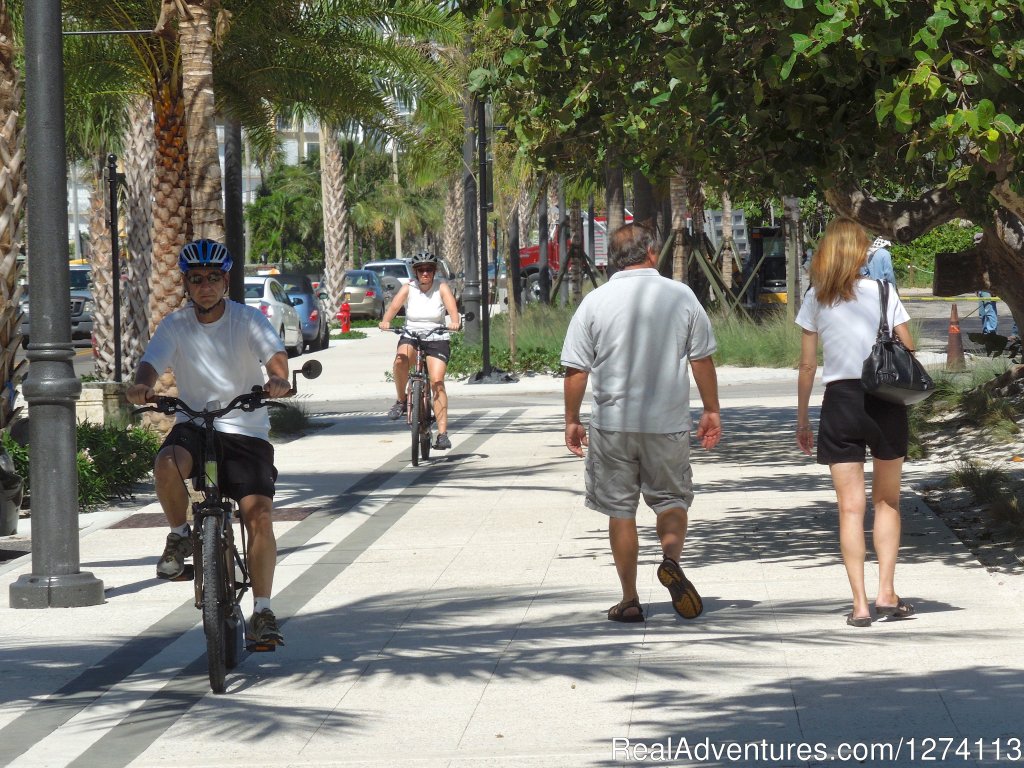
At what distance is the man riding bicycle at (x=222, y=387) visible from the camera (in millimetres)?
6539

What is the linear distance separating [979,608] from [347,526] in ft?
15.3

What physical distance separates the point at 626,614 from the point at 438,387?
23.5ft

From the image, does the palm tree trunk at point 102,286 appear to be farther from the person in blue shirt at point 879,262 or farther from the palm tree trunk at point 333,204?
the palm tree trunk at point 333,204

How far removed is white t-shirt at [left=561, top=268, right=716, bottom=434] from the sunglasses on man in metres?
1.60

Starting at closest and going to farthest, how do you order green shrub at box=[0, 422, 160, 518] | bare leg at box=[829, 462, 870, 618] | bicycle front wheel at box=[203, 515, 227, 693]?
bicycle front wheel at box=[203, 515, 227, 693], bare leg at box=[829, 462, 870, 618], green shrub at box=[0, 422, 160, 518]

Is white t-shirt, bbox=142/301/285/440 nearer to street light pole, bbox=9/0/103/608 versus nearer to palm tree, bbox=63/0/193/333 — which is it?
street light pole, bbox=9/0/103/608

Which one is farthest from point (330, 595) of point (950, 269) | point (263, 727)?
point (950, 269)

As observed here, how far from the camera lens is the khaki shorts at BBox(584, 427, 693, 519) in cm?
709

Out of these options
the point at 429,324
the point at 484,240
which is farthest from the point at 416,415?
the point at 484,240

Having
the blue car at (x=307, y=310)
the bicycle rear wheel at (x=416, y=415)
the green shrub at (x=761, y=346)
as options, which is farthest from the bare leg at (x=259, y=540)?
the blue car at (x=307, y=310)

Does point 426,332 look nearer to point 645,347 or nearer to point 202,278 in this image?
point 645,347

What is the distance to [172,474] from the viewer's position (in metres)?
6.55

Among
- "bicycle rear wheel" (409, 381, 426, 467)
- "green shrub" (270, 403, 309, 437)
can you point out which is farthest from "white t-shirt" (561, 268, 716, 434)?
"green shrub" (270, 403, 309, 437)

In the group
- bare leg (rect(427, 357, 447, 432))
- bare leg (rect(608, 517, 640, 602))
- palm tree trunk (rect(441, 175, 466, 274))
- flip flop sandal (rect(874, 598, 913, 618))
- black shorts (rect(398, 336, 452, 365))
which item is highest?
palm tree trunk (rect(441, 175, 466, 274))
